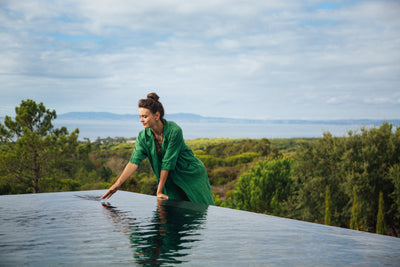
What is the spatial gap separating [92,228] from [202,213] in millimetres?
1046

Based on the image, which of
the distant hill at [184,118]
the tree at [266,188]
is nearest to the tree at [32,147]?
the distant hill at [184,118]

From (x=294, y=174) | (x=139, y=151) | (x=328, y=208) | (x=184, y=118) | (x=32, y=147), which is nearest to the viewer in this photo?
(x=139, y=151)

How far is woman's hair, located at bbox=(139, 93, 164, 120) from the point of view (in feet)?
13.7

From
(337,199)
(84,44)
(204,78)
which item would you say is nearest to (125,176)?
(337,199)

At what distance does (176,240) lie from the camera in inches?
87.5

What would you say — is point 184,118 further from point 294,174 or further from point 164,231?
point 164,231

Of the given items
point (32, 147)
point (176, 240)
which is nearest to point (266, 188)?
point (32, 147)

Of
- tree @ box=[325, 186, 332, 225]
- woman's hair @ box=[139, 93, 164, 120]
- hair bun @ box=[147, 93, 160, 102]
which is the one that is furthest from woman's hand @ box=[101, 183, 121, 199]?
tree @ box=[325, 186, 332, 225]

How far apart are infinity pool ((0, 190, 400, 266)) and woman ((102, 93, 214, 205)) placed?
91 centimetres

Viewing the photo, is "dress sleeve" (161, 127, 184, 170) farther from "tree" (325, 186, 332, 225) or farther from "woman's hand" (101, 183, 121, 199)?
"tree" (325, 186, 332, 225)

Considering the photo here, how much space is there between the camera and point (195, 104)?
73.7 ft

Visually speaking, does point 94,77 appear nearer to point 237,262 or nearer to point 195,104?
point 195,104

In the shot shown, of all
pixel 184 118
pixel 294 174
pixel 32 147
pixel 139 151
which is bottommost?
pixel 294 174

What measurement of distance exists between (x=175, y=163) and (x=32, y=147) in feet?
41.4
